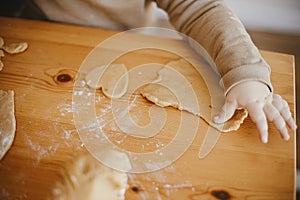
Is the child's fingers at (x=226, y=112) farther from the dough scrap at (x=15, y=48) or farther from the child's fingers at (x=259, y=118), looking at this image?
the dough scrap at (x=15, y=48)

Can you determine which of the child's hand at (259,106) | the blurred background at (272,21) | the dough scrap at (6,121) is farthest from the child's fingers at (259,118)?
the blurred background at (272,21)

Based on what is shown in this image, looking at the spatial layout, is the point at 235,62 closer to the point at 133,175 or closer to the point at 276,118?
the point at 276,118

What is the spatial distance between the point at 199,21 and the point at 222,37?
82 mm

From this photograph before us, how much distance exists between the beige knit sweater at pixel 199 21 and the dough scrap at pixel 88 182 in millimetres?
275

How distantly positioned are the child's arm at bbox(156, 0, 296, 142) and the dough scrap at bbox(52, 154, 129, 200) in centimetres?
22

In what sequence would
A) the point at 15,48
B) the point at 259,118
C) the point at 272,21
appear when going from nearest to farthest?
the point at 259,118 < the point at 15,48 < the point at 272,21

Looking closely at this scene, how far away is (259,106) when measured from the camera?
626 millimetres

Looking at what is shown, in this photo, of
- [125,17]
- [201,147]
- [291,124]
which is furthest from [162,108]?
[125,17]

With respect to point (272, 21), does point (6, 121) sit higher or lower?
higher

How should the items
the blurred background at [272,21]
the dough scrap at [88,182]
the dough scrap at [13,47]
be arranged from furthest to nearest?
1. the blurred background at [272,21]
2. the dough scrap at [13,47]
3. the dough scrap at [88,182]

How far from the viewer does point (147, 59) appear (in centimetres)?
73

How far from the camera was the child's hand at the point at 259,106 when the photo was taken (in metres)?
0.62

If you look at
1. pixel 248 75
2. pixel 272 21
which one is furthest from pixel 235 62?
pixel 272 21

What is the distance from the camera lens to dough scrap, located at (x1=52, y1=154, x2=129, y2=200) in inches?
18.7
